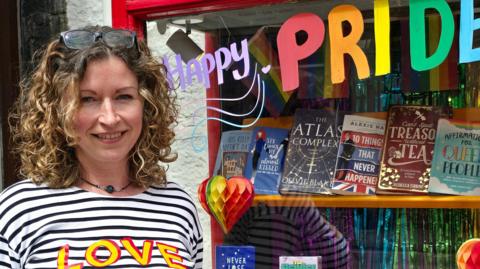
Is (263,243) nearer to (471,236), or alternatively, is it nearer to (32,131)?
(471,236)

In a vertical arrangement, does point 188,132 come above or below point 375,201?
above

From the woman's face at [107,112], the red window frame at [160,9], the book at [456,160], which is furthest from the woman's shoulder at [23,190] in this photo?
the book at [456,160]

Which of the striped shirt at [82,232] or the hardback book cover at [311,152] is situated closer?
the striped shirt at [82,232]

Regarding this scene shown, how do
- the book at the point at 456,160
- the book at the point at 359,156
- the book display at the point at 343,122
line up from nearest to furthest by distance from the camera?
the book display at the point at 343,122, the book at the point at 456,160, the book at the point at 359,156

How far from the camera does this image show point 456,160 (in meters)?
1.92

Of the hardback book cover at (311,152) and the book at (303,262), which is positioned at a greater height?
the hardback book cover at (311,152)

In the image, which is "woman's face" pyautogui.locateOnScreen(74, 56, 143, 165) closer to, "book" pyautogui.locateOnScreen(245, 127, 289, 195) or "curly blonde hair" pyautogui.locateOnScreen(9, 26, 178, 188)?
"curly blonde hair" pyautogui.locateOnScreen(9, 26, 178, 188)

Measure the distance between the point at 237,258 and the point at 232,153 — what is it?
362 mm

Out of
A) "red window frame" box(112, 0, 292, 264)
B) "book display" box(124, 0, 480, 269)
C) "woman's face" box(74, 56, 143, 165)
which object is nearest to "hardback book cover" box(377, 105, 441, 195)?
"book display" box(124, 0, 480, 269)

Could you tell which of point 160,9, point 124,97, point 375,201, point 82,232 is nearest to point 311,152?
point 375,201

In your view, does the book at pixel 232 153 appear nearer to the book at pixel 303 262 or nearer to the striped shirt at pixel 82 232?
the book at pixel 303 262

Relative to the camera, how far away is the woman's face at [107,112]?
137 centimetres

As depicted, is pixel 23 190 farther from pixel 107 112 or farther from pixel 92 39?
pixel 92 39

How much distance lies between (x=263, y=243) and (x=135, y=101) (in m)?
0.89
